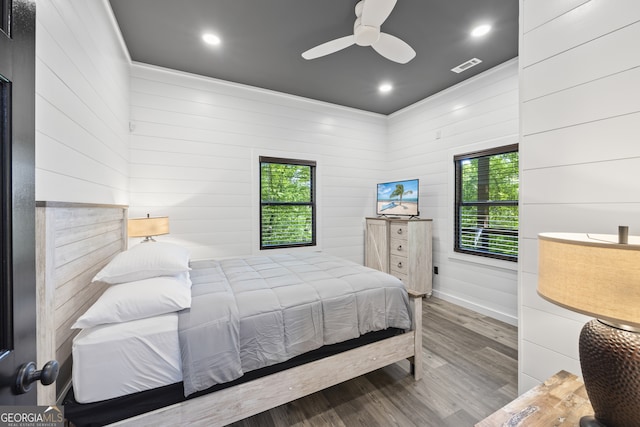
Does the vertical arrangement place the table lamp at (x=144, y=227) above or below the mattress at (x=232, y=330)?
above

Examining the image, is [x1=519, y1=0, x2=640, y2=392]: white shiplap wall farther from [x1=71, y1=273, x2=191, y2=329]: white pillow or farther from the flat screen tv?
the flat screen tv

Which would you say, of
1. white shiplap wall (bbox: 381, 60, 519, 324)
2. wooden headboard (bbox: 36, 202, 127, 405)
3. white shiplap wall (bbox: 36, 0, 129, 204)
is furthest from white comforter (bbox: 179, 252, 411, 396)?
white shiplap wall (bbox: 381, 60, 519, 324)

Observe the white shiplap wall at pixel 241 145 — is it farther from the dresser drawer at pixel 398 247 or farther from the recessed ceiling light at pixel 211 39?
the recessed ceiling light at pixel 211 39

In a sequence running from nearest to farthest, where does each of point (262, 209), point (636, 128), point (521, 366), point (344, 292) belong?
point (636, 128) → point (521, 366) → point (344, 292) → point (262, 209)

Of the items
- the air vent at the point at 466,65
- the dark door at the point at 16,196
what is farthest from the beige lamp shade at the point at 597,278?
the air vent at the point at 466,65

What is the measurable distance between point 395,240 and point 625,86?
9.59 feet

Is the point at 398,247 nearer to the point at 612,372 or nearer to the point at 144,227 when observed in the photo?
the point at 612,372

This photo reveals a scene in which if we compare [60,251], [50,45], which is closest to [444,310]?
[60,251]

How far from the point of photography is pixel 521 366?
154cm

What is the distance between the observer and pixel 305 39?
2.66 meters

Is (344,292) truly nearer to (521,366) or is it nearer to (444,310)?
(521,366)

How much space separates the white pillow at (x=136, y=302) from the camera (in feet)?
4.37

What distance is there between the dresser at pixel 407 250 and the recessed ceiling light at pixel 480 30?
7.12 feet

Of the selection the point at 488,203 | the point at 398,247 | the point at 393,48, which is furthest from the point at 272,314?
the point at 488,203
